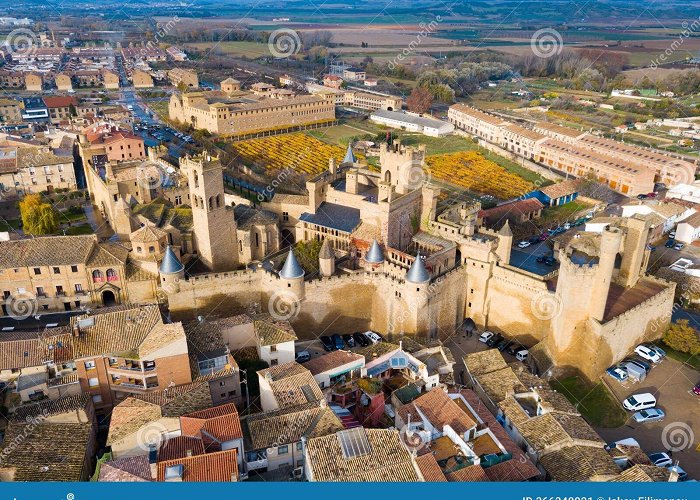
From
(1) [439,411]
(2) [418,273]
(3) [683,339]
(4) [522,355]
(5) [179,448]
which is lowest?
(4) [522,355]

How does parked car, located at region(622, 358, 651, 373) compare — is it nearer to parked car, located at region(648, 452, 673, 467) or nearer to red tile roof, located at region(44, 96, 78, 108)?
parked car, located at region(648, 452, 673, 467)

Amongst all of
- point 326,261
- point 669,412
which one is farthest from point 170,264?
point 669,412

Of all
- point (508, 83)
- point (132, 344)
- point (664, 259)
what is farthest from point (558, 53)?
point (132, 344)

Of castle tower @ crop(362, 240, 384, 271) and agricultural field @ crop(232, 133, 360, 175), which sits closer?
castle tower @ crop(362, 240, 384, 271)

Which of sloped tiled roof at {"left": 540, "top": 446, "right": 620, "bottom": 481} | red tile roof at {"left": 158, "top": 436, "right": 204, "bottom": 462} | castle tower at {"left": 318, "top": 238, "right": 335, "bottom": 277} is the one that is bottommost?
sloped tiled roof at {"left": 540, "top": 446, "right": 620, "bottom": 481}

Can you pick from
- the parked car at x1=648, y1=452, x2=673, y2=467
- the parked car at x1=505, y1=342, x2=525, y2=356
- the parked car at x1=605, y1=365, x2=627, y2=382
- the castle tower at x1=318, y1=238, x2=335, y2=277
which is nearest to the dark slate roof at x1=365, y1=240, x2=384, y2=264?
the castle tower at x1=318, y1=238, x2=335, y2=277

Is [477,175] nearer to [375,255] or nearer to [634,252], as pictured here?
[634,252]

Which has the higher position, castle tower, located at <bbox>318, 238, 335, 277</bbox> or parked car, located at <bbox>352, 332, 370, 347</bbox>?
castle tower, located at <bbox>318, 238, 335, 277</bbox>
